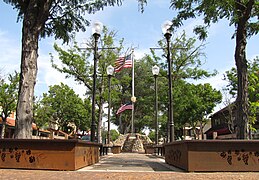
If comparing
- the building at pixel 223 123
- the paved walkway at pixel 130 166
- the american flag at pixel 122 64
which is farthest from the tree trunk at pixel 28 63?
the building at pixel 223 123

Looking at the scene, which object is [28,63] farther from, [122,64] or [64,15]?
[122,64]

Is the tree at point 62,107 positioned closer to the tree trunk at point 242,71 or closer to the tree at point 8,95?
the tree at point 8,95

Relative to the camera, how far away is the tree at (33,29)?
8.73 m

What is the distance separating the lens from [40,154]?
7.61m

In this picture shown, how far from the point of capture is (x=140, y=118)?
46.2 m

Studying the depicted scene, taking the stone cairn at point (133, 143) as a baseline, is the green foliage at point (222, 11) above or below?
above

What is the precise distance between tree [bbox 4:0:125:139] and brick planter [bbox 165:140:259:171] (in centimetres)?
473

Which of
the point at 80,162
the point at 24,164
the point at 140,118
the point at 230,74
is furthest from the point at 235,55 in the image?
the point at 140,118

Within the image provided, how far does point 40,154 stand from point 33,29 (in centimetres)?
403

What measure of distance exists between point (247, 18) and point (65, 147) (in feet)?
22.2

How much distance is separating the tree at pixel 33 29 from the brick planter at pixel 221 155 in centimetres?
473

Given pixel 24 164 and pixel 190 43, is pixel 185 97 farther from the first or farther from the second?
pixel 24 164

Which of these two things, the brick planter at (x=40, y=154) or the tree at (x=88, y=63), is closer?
the brick planter at (x=40, y=154)

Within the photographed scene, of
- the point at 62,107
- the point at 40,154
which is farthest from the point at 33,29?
the point at 62,107
